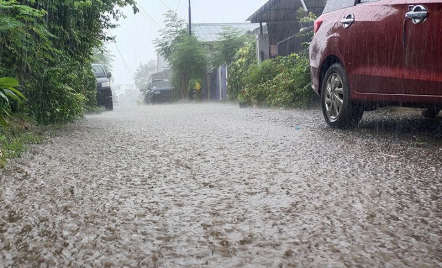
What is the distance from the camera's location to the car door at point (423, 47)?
4.94 m

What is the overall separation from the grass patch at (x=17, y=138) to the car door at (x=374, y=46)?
11.6ft

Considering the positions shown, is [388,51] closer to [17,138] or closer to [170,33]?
[17,138]

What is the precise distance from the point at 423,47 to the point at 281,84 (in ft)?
24.1

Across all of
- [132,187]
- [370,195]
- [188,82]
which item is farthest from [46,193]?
[188,82]

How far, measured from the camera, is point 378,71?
5.70m

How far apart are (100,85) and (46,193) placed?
1499 centimetres

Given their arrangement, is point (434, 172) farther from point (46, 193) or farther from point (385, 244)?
point (46, 193)

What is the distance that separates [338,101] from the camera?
639cm

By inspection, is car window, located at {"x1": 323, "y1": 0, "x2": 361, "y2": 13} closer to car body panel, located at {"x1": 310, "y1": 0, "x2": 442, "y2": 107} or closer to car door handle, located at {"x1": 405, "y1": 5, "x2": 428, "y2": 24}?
car body panel, located at {"x1": 310, "y1": 0, "x2": 442, "y2": 107}

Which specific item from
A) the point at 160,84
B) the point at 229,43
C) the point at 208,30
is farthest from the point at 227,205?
the point at 208,30

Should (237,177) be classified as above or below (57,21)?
below

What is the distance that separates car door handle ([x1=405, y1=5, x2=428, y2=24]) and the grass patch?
3.84m

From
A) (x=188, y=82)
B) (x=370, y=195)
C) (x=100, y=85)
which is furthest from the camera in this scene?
(x=188, y=82)

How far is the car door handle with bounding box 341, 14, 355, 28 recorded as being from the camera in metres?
6.09
